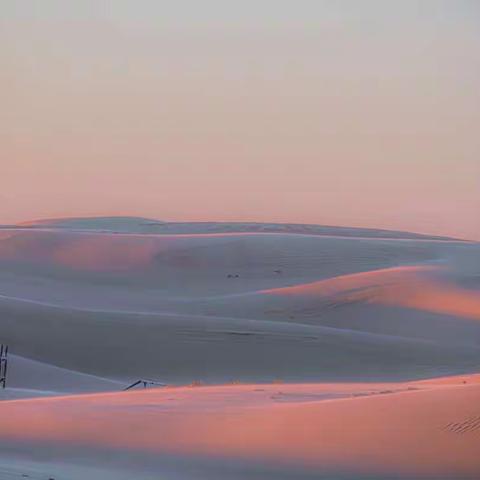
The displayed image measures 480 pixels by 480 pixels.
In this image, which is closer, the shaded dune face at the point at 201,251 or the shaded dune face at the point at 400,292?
the shaded dune face at the point at 400,292

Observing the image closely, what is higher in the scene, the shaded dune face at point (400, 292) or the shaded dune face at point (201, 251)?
the shaded dune face at point (400, 292)

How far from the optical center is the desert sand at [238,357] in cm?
843

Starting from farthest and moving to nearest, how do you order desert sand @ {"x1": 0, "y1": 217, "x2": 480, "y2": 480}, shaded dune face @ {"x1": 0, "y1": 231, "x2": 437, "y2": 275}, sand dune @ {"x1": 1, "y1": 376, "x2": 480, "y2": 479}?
shaded dune face @ {"x1": 0, "y1": 231, "x2": 437, "y2": 275}
desert sand @ {"x1": 0, "y1": 217, "x2": 480, "y2": 480}
sand dune @ {"x1": 1, "y1": 376, "x2": 480, "y2": 479}

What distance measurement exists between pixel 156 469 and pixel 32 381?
10689mm

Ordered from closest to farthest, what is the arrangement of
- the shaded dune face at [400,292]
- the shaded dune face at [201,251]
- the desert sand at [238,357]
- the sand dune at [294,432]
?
the sand dune at [294,432] → the desert sand at [238,357] → the shaded dune face at [400,292] → the shaded dune face at [201,251]

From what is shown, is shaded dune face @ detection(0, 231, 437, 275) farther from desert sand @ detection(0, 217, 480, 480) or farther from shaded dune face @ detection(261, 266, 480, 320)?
shaded dune face @ detection(261, 266, 480, 320)

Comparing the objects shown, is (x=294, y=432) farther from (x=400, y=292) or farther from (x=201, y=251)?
(x=201, y=251)

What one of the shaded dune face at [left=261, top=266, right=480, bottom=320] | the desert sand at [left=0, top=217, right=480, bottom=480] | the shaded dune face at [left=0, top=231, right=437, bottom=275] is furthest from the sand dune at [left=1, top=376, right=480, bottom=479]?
the shaded dune face at [left=0, top=231, right=437, bottom=275]

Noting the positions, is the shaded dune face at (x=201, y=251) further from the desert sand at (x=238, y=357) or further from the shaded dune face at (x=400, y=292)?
the shaded dune face at (x=400, y=292)

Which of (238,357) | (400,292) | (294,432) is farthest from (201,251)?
(294,432)

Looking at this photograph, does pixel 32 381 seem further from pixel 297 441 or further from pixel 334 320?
pixel 297 441

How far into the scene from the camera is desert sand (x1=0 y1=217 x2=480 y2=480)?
27.7ft

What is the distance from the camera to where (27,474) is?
8078mm

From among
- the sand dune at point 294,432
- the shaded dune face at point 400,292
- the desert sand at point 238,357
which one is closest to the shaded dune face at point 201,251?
the desert sand at point 238,357
